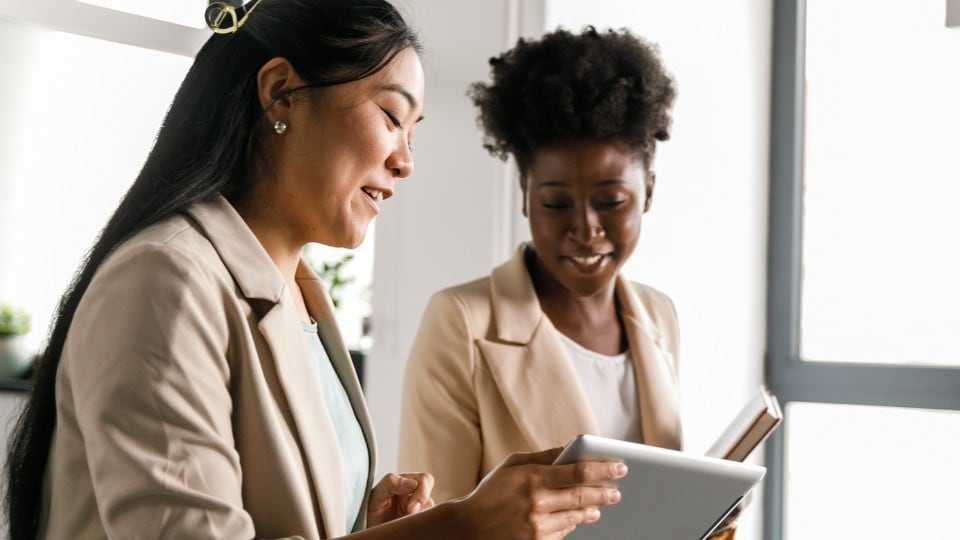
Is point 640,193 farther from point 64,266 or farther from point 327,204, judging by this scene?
point 64,266

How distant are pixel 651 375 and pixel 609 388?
3.1 inches

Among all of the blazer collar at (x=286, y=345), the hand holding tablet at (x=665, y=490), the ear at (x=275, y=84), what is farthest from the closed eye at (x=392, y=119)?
the hand holding tablet at (x=665, y=490)

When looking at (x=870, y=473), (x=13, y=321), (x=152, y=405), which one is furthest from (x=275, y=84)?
(x=13, y=321)

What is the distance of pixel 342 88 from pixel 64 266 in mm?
2768

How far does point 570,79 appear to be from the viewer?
1.97 metres

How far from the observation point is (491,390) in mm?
1873

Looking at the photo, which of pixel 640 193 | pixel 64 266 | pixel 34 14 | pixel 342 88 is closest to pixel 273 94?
pixel 342 88

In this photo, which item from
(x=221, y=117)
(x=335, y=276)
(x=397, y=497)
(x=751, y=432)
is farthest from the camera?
(x=335, y=276)

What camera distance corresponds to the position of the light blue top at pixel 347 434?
1.29 m

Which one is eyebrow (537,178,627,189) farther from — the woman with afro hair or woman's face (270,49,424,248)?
woman's face (270,49,424,248)

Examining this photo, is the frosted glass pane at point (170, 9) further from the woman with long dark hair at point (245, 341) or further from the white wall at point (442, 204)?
the woman with long dark hair at point (245, 341)

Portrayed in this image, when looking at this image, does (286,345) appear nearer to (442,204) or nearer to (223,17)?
(223,17)

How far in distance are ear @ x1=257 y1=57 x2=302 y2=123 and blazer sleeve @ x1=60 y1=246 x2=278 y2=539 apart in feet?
0.83

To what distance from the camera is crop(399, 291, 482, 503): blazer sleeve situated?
1814 millimetres
